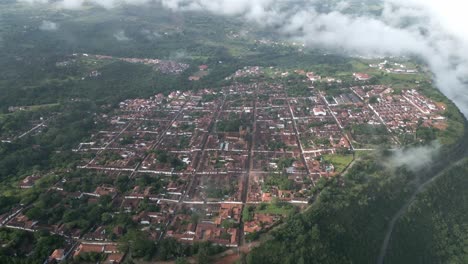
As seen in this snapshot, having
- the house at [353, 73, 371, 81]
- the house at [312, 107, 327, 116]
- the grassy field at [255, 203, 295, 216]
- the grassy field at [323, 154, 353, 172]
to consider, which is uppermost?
the house at [353, 73, 371, 81]

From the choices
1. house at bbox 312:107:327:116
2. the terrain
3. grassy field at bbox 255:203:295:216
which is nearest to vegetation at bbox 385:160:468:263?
the terrain

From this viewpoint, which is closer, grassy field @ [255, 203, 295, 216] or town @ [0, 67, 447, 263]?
town @ [0, 67, 447, 263]

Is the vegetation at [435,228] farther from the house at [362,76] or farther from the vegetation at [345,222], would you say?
the house at [362,76]

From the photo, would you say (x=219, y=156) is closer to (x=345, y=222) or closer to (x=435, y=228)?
(x=345, y=222)

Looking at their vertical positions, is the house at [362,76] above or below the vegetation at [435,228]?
above

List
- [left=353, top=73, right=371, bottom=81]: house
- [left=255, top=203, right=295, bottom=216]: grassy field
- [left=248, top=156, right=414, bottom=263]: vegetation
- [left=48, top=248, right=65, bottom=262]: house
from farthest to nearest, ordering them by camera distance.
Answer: [left=353, top=73, right=371, bottom=81]: house, [left=255, top=203, right=295, bottom=216]: grassy field, [left=48, top=248, right=65, bottom=262]: house, [left=248, top=156, right=414, bottom=263]: vegetation

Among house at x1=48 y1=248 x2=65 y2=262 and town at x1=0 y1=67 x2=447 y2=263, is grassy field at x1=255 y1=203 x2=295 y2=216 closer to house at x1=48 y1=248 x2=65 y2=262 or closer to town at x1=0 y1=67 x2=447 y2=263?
town at x1=0 y1=67 x2=447 y2=263

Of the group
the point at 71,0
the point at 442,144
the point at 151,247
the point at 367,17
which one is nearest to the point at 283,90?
the point at 442,144

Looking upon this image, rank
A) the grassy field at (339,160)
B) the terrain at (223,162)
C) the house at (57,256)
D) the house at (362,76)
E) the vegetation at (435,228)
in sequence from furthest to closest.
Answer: the house at (362,76)
the grassy field at (339,160)
the vegetation at (435,228)
the terrain at (223,162)
the house at (57,256)

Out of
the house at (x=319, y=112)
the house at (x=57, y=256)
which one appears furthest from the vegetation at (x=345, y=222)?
the house at (x=319, y=112)
